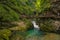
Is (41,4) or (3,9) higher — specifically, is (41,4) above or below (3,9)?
below

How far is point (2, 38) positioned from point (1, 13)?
3146 millimetres

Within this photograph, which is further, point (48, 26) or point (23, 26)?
point (23, 26)

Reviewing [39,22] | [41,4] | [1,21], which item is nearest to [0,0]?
[1,21]

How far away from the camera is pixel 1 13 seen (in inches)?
488

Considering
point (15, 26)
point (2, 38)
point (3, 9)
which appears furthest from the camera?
point (15, 26)

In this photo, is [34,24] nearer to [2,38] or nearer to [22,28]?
[22,28]

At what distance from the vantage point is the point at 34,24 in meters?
17.9

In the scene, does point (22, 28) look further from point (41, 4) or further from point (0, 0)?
point (41, 4)

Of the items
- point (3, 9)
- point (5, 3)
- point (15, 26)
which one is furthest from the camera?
point (15, 26)

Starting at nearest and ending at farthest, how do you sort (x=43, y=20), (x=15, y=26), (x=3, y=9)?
(x=3, y=9) → (x=15, y=26) → (x=43, y=20)

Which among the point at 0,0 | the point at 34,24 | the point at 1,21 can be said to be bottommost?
the point at 34,24

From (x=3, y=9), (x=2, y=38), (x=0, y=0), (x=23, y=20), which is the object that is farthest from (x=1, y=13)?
(x=23, y=20)

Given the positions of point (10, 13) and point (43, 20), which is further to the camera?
point (43, 20)

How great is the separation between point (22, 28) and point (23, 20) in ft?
6.31
